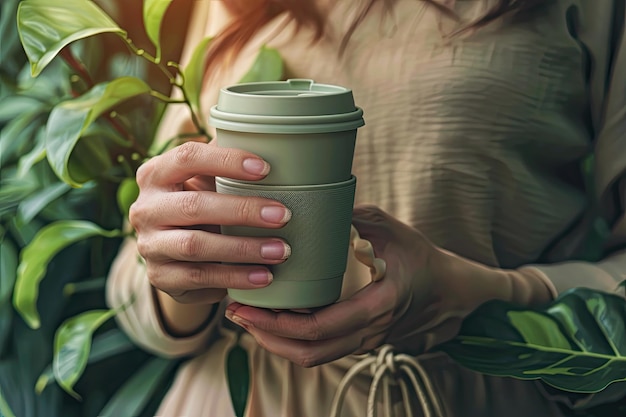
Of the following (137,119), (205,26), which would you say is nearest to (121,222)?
(137,119)

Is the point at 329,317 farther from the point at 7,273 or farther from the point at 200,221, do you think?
the point at 7,273

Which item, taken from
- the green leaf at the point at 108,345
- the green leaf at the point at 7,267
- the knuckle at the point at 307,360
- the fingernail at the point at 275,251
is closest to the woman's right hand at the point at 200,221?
the fingernail at the point at 275,251

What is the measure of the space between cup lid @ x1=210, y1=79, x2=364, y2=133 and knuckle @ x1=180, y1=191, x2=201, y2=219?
68mm

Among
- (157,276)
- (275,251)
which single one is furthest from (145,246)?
(275,251)

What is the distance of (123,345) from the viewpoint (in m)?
0.90

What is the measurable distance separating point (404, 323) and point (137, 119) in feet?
1.20

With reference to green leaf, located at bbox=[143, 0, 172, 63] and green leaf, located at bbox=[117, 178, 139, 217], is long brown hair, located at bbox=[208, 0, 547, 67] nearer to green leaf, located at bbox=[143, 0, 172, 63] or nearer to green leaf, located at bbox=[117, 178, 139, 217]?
green leaf, located at bbox=[143, 0, 172, 63]

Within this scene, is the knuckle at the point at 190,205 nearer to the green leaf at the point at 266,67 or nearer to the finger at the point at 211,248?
the finger at the point at 211,248

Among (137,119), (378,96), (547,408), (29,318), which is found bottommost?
(29,318)

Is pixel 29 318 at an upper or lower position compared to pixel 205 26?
lower

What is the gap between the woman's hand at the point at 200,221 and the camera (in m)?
0.60

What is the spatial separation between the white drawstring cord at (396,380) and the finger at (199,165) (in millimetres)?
255

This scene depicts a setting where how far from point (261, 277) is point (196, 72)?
280 millimetres

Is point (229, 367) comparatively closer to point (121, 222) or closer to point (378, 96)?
point (121, 222)
